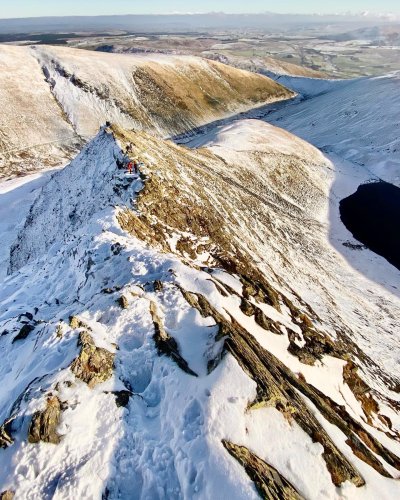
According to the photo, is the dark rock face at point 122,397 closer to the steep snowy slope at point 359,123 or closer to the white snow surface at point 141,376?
the white snow surface at point 141,376

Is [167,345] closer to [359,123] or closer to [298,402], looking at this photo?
[298,402]

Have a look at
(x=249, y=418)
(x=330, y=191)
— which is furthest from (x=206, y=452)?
(x=330, y=191)

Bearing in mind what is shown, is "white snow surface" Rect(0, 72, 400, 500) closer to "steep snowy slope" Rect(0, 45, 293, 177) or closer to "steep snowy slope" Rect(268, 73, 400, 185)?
"steep snowy slope" Rect(268, 73, 400, 185)

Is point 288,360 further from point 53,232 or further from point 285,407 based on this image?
point 53,232

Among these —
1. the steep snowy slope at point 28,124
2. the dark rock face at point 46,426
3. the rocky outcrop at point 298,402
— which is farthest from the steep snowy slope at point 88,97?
the dark rock face at point 46,426

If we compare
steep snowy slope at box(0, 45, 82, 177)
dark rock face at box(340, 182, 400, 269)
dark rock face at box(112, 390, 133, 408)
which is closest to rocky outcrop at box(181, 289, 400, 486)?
dark rock face at box(112, 390, 133, 408)

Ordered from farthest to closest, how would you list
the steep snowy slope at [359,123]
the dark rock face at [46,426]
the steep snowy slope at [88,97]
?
the steep snowy slope at [88,97] → the steep snowy slope at [359,123] → the dark rock face at [46,426]
